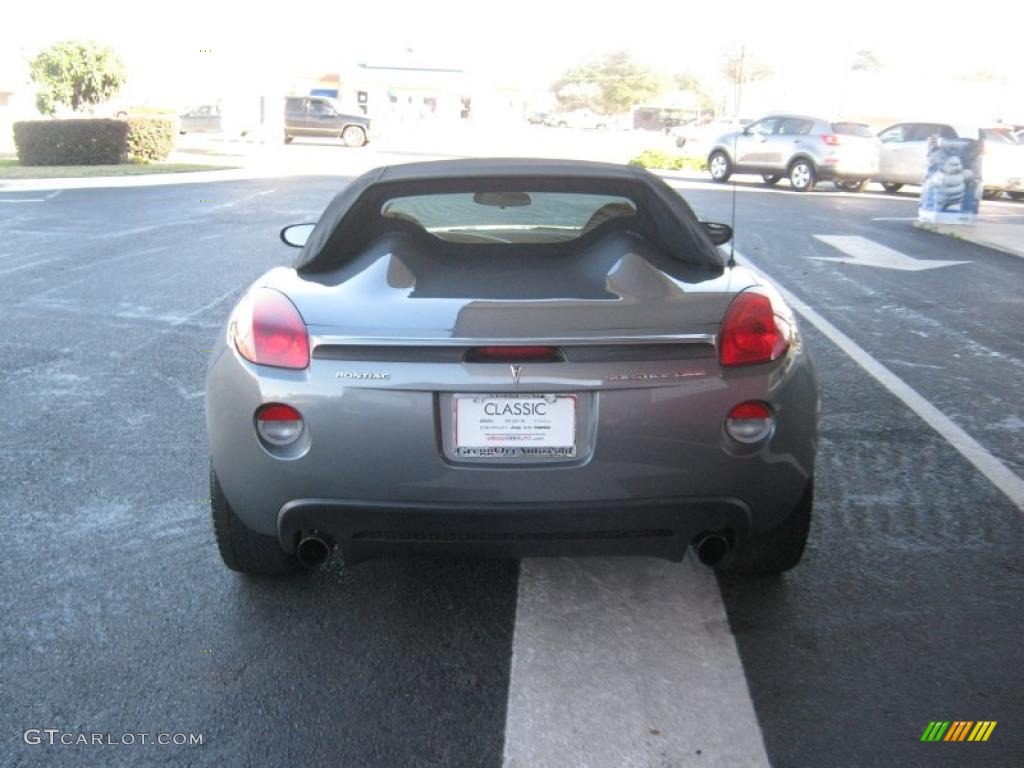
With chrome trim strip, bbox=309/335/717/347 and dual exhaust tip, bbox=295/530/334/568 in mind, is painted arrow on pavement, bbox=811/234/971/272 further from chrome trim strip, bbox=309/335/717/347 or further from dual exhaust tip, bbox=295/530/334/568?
dual exhaust tip, bbox=295/530/334/568

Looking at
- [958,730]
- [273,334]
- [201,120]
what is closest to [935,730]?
[958,730]

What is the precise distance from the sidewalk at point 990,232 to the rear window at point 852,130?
6721 mm

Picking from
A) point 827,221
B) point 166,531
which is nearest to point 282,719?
point 166,531

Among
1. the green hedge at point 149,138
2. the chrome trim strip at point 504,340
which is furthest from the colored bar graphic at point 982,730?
the green hedge at point 149,138

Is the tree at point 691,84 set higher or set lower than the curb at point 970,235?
higher

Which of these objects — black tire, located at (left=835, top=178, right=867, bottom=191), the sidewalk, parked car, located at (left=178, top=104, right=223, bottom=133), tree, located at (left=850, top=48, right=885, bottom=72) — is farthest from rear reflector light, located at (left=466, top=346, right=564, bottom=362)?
tree, located at (left=850, top=48, right=885, bottom=72)

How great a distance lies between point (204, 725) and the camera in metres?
2.88

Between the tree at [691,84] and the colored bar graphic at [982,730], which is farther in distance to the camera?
the tree at [691,84]

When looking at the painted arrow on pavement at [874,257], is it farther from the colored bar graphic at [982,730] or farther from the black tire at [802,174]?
the black tire at [802,174]

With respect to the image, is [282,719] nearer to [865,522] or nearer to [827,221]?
[865,522]

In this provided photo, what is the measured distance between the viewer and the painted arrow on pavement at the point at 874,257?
1274 cm

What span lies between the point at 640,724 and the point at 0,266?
9852 millimetres

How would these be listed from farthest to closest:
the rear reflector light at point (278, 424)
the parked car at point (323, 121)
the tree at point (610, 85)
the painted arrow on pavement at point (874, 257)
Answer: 1. the tree at point (610, 85)
2. the parked car at point (323, 121)
3. the painted arrow on pavement at point (874, 257)
4. the rear reflector light at point (278, 424)

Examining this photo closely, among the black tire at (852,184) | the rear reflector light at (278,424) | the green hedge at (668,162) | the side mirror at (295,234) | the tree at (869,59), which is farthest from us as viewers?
the tree at (869,59)
